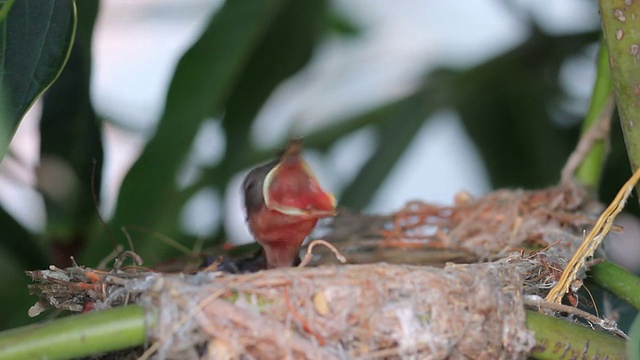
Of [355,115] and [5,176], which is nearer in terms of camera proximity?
[5,176]

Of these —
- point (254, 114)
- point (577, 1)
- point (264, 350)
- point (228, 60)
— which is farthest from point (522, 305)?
point (577, 1)

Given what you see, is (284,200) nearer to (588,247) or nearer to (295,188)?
(295,188)

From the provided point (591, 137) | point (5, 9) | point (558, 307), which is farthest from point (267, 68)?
point (558, 307)

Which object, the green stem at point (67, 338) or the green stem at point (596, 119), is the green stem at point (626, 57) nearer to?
the green stem at point (596, 119)

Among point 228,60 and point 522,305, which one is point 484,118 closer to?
point 228,60

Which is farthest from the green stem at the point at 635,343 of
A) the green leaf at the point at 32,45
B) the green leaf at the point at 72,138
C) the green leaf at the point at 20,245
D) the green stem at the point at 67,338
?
the green leaf at the point at 20,245
